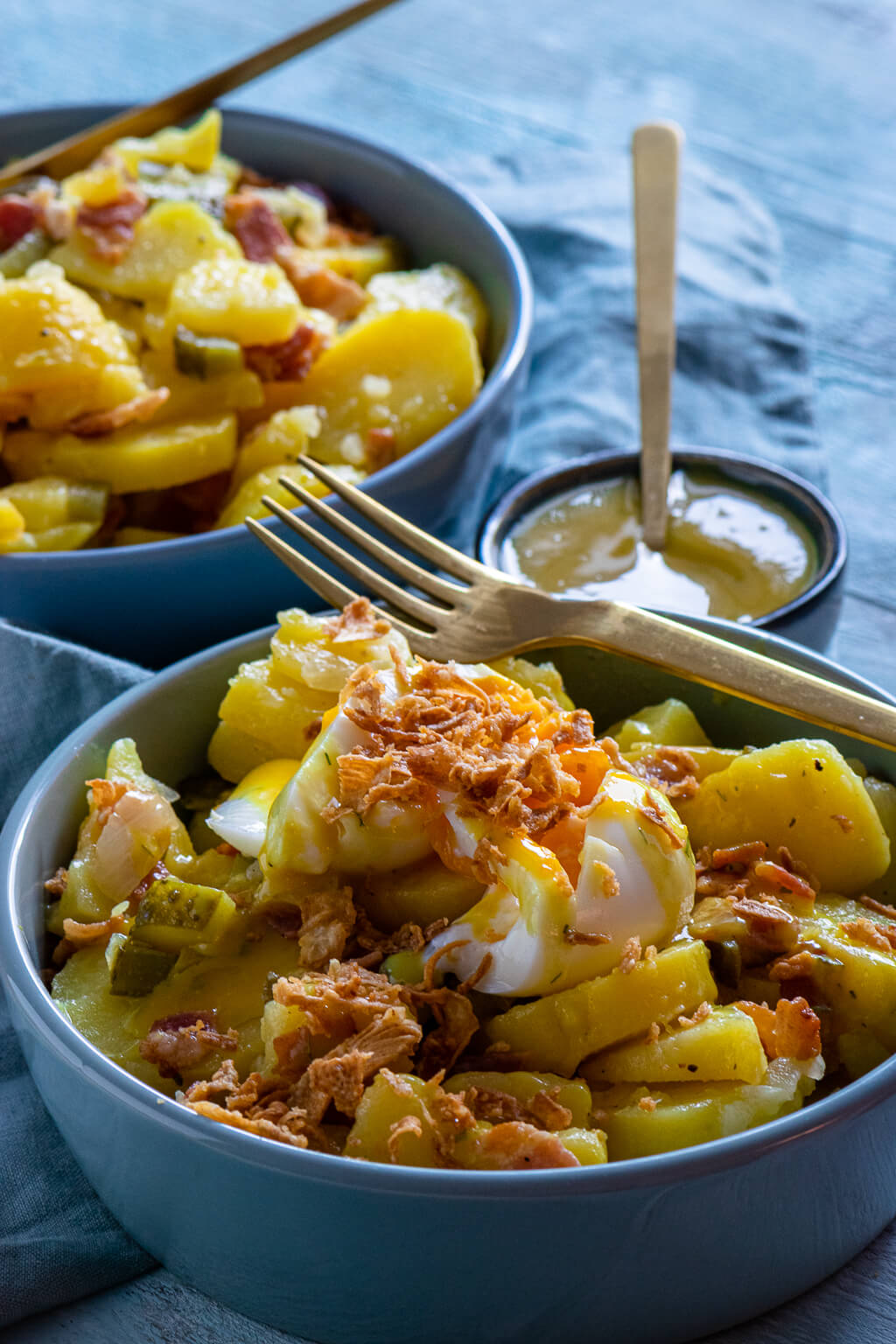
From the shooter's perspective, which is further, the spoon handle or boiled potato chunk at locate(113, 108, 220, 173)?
boiled potato chunk at locate(113, 108, 220, 173)

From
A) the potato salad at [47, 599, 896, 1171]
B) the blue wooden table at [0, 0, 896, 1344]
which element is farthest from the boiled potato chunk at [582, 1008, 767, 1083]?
the blue wooden table at [0, 0, 896, 1344]

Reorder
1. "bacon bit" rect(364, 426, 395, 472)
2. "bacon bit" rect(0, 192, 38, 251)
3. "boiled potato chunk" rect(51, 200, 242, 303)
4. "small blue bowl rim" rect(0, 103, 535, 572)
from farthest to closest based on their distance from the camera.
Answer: "bacon bit" rect(0, 192, 38, 251) < "boiled potato chunk" rect(51, 200, 242, 303) < "bacon bit" rect(364, 426, 395, 472) < "small blue bowl rim" rect(0, 103, 535, 572)

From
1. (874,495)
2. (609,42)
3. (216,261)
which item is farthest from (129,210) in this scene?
(609,42)

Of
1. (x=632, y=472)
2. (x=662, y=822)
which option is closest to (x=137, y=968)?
(x=662, y=822)

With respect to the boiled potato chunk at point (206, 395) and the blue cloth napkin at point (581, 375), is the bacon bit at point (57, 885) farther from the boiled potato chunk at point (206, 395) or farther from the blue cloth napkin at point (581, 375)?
the boiled potato chunk at point (206, 395)

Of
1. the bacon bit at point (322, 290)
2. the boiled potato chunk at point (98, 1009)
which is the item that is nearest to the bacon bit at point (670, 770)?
the boiled potato chunk at point (98, 1009)

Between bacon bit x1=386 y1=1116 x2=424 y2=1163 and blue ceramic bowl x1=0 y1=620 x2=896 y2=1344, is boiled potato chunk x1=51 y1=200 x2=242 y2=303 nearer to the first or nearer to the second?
blue ceramic bowl x1=0 y1=620 x2=896 y2=1344

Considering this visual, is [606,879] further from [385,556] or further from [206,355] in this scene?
[206,355]
